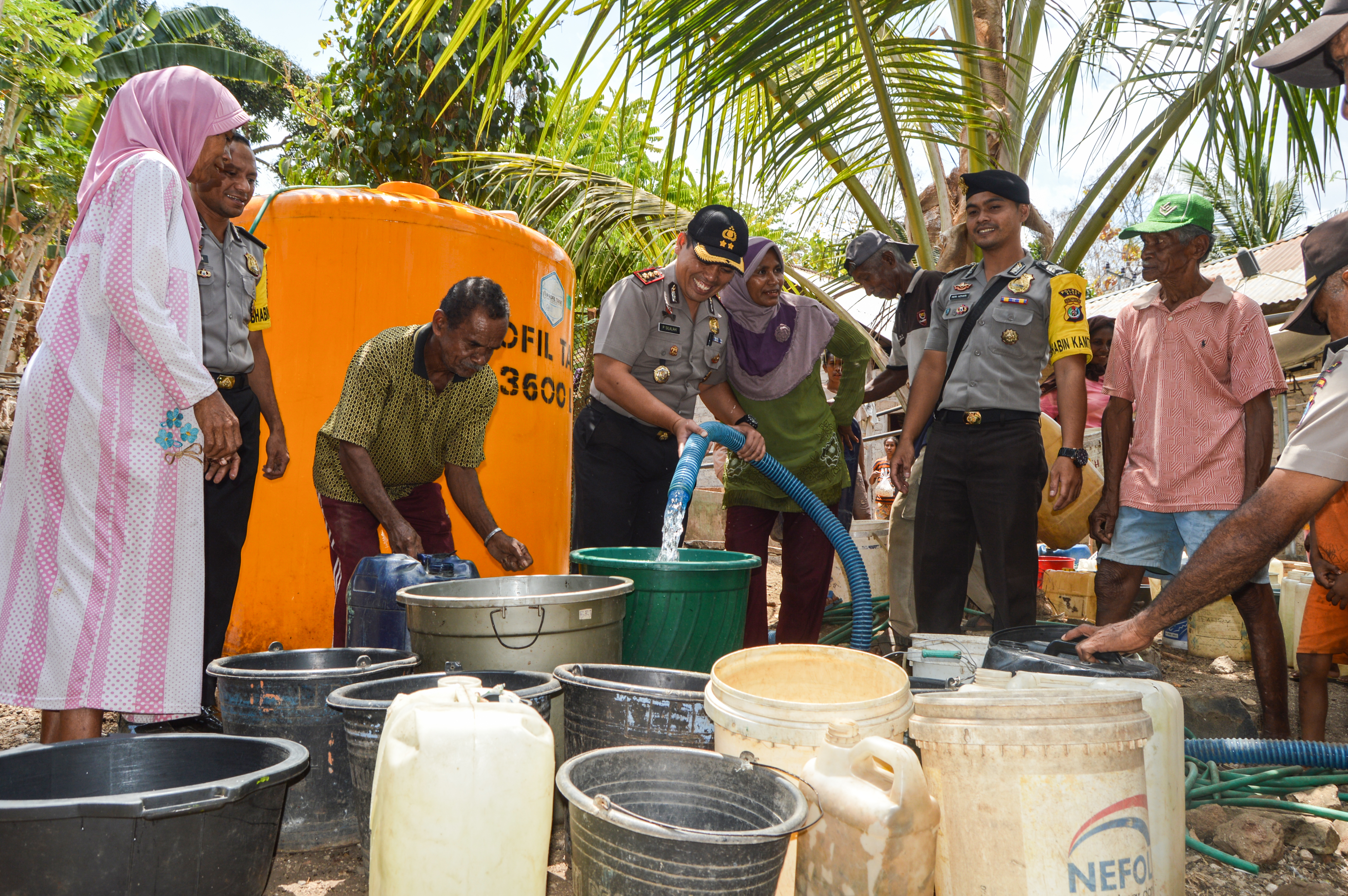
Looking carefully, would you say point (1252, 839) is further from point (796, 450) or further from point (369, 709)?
point (369, 709)

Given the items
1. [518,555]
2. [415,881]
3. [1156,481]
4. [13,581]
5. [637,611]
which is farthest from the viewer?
[1156,481]

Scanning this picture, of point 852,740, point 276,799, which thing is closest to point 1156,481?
point 852,740

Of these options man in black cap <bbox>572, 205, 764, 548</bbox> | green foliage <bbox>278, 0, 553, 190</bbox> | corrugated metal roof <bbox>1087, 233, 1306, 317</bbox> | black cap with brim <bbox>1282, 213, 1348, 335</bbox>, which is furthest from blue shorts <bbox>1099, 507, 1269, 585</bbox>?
green foliage <bbox>278, 0, 553, 190</bbox>

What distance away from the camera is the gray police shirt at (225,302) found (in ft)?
9.16

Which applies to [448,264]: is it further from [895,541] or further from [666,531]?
[895,541]

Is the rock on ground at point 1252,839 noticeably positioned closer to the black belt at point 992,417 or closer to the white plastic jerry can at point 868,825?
the white plastic jerry can at point 868,825

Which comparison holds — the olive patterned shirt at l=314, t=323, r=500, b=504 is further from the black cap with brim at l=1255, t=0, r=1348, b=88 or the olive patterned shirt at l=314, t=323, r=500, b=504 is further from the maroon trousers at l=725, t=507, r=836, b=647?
the black cap with brim at l=1255, t=0, r=1348, b=88

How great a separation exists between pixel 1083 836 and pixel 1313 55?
188cm

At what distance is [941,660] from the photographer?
2443mm

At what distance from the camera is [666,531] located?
2945 millimetres

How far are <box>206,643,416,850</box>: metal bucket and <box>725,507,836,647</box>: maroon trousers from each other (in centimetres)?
191

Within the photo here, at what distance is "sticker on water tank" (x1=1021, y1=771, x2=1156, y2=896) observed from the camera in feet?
5.53

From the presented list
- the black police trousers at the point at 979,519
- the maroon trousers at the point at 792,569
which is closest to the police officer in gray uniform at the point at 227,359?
the maroon trousers at the point at 792,569

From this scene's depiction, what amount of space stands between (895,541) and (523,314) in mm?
2195
